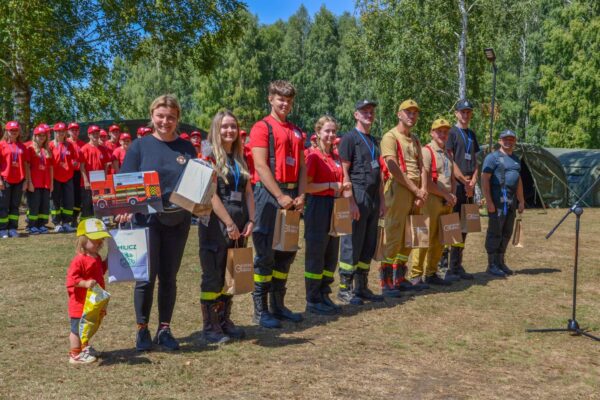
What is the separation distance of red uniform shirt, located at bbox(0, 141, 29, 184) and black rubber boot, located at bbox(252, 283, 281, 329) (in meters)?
7.61

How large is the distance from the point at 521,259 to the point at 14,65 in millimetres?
13732

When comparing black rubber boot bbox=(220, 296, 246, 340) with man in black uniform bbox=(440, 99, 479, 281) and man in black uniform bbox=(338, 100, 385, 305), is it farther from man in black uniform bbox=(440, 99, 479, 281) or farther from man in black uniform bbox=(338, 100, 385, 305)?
man in black uniform bbox=(440, 99, 479, 281)

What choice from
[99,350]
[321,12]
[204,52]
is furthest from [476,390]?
[321,12]

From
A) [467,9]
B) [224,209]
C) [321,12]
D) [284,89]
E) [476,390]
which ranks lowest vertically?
[476,390]

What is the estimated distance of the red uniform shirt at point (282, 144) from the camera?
6.02 m

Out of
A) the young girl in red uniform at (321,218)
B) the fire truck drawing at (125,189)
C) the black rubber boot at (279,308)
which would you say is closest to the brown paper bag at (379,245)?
the young girl in red uniform at (321,218)

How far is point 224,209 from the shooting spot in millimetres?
5434

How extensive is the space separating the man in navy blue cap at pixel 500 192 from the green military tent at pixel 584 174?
13.1 m

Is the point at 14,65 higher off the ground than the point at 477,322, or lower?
higher

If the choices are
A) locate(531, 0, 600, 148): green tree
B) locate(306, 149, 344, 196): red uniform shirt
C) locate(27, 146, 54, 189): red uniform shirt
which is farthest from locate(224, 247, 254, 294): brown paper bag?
locate(531, 0, 600, 148): green tree

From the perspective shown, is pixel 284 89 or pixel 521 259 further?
pixel 521 259

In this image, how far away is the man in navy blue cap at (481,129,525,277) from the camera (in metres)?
9.15

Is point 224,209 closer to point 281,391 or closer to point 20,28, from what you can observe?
point 281,391

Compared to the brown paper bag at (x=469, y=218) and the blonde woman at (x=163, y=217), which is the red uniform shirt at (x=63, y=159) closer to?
the brown paper bag at (x=469, y=218)
